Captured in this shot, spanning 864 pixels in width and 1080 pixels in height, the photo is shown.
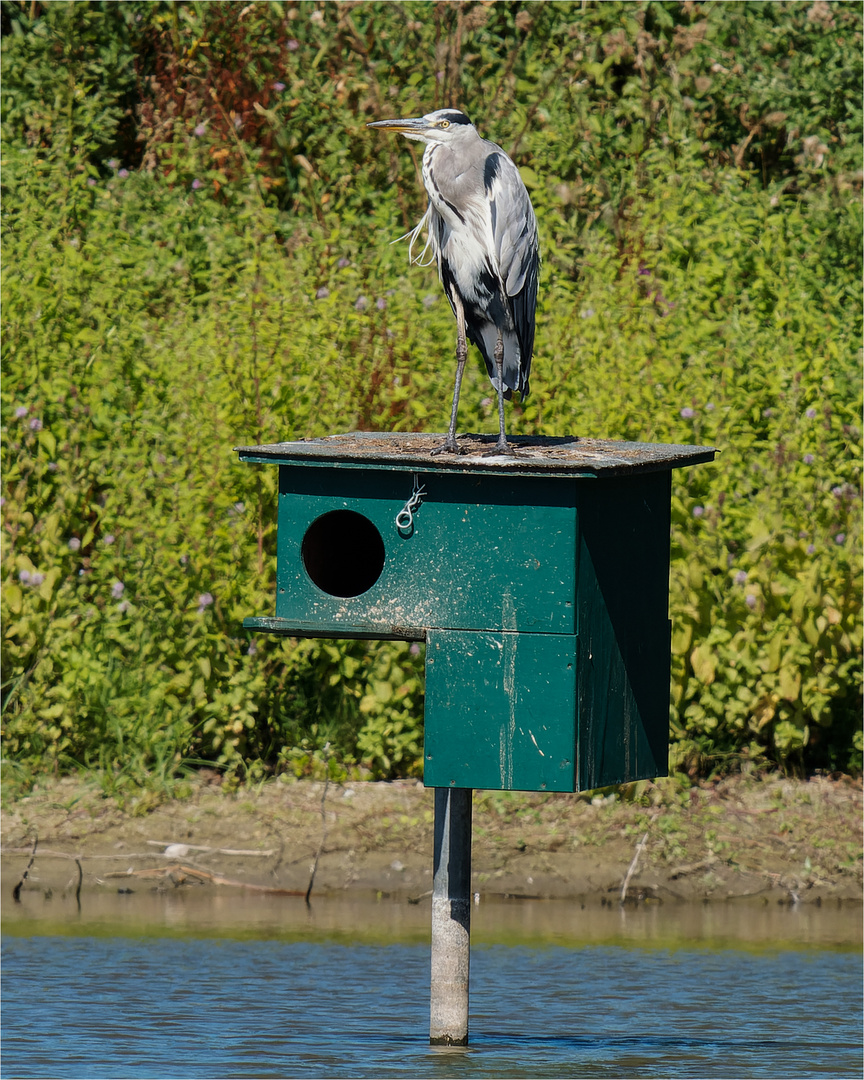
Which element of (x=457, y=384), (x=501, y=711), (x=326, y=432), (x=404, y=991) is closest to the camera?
(x=501, y=711)

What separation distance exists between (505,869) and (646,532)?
2417 millimetres

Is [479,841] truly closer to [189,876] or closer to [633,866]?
[633,866]

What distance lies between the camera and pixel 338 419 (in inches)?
289

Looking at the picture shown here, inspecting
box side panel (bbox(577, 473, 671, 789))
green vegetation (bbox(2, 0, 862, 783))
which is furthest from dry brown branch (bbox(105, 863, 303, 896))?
box side panel (bbox(577, 473, 671, 789))

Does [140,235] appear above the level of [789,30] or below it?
below

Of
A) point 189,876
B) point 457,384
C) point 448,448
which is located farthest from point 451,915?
point 189,876

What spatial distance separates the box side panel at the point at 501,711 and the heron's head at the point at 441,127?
4.42 ft

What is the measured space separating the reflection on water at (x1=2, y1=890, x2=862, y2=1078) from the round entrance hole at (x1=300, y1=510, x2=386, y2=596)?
124cm

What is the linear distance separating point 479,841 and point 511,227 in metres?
2.98

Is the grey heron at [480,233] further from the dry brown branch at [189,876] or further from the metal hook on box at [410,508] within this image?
the dry brown branch at [189,876]

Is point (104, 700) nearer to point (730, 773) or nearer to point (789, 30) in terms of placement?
point (730, 773)

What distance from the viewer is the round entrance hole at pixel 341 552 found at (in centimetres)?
471

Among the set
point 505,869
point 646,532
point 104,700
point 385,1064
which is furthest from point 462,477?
point 104,700

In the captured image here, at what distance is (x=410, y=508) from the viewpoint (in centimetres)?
443
